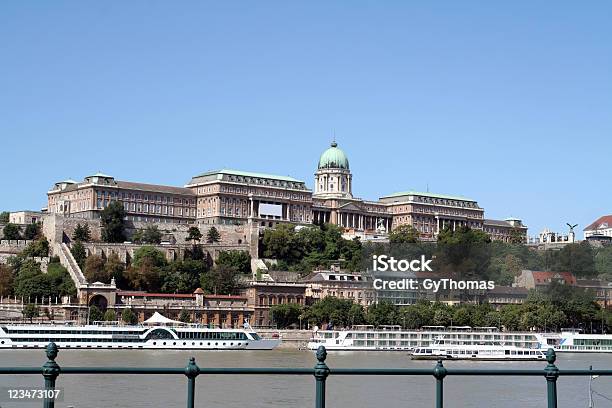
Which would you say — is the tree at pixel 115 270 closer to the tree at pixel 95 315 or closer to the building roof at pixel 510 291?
the tree at pixel 95 315

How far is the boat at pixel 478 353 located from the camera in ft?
206

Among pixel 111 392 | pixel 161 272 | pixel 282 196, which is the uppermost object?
pixel 282 196

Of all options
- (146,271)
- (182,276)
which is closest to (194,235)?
(182,276)

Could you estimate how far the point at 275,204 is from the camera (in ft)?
380

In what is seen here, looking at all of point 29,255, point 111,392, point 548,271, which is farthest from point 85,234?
point 111,392

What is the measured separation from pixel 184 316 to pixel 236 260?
1276 cm

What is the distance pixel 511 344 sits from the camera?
232 ft

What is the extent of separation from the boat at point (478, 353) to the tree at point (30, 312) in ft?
87.9

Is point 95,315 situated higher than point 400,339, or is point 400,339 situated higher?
point 95,315

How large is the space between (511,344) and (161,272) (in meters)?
29.1

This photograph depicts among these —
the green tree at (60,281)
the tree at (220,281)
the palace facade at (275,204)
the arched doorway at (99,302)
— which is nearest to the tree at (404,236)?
the palace facade at (275,204)

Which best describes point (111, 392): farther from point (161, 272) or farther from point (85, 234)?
A: point (85, 234)

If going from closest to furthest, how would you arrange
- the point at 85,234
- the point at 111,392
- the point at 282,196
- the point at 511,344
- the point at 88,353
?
the point at 111,392
the point at 88,353
the point at 511,344
the point at 85,234
the point at 282,196

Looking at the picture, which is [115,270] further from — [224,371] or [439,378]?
[439,378]
